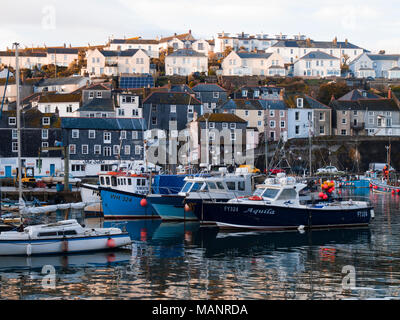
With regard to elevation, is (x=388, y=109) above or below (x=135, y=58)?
below

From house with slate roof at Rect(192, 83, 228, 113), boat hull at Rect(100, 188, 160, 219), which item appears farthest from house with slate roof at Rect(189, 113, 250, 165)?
boat hull at Rect(100, 188, 160, 219)

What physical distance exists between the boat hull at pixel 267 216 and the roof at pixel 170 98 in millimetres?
42384

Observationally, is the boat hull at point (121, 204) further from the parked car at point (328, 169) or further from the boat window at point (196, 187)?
the parked car at point (328, 169)

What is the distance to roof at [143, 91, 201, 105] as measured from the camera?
74806 millimetres

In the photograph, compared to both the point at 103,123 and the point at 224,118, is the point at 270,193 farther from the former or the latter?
the point at 224,118

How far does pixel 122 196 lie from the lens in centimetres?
4025

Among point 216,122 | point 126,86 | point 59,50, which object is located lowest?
point 216,122

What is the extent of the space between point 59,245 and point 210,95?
6199cm

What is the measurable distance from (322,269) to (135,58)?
84288 mm

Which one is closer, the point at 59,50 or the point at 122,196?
the point at 122,196

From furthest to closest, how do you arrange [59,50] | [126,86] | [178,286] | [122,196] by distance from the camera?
[59,50]
[126,86]
[122,196]
[178,286]

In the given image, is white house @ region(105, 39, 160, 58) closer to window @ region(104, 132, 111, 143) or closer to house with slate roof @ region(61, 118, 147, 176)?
house with slate roof @ region(61, 118, 147, 176)
